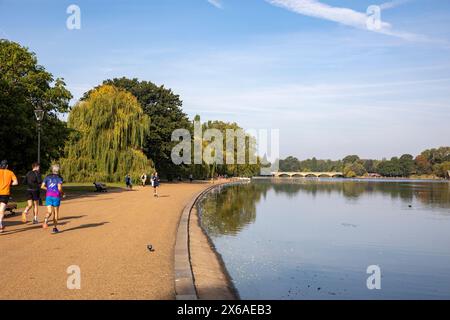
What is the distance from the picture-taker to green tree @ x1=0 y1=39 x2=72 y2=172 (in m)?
23.1

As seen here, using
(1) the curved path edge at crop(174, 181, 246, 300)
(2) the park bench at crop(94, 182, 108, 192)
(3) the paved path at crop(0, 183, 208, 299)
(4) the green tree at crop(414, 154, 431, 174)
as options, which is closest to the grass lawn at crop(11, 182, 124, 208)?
(2) the park bench at crop(94, 182, 108, 192)

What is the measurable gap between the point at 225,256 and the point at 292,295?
352cm

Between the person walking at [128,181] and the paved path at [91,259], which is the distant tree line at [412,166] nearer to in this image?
the person walking at [128,181]

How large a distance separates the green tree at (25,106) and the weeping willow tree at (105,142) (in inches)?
427

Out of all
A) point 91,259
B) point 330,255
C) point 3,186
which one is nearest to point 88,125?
point 3,186

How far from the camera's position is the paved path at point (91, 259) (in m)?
6.47

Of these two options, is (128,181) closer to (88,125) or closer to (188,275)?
(88,125)

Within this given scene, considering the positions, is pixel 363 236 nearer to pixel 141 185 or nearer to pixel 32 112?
pixel 32 112

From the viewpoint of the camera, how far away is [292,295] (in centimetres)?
860


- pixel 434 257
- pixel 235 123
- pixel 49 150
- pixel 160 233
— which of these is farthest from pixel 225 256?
pixel 235 123

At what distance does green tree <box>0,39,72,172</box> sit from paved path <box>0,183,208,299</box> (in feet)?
31.6

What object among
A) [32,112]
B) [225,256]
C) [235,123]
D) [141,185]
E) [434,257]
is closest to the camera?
[225,256]

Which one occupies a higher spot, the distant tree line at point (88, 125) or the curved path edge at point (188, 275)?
the distant tree line at point (88, 125)

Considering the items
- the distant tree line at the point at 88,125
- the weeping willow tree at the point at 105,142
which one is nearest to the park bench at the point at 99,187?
the distant tree line at the point at 88,125
